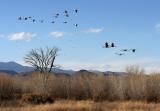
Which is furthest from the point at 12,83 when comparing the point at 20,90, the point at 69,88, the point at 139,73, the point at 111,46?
the point at 111,46

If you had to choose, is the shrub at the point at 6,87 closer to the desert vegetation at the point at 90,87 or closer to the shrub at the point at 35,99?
the desert vegetation at the point at 90,87

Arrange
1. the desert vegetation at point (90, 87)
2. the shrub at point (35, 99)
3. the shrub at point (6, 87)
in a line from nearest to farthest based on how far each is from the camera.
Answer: the shrub at point (35, 99) → the desert vegetation at point (90, 87) → the shrub at point (6, 87)

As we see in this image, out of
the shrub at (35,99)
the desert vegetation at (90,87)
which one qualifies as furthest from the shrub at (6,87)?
the shrub at (35,99)

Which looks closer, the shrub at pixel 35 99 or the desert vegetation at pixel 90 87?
the shrub at pixel 35 99

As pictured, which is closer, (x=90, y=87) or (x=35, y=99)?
(x=35, y=99)

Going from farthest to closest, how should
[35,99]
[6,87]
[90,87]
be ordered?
[6,87], [90,87], [35,99]

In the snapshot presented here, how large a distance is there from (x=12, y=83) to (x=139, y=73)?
1279 cm

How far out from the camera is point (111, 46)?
731 inches

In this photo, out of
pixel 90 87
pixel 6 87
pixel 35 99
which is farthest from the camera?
pixel 6 87

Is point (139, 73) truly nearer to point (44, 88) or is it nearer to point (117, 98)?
point (117, 98)

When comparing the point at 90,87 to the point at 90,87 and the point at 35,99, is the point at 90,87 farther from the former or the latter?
the point at 35,99

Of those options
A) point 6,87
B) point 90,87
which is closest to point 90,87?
point 90,87

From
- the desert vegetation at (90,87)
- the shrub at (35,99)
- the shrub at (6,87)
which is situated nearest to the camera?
the shrub at (35,99)

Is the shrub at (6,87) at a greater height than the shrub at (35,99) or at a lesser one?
greater
